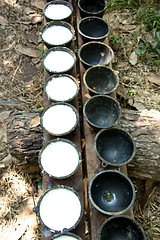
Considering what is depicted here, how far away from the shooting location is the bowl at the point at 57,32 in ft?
9.11

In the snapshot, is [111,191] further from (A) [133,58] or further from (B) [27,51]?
(B) [27,51]

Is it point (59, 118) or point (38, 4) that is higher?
point (38, 4)

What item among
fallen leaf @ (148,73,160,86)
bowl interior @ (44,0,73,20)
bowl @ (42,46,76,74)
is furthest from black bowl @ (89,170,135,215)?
bowl interior @ (44,0,73,20)

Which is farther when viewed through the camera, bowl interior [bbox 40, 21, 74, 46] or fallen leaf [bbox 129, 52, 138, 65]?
fallen leaf [bbox 129, 52, 138, 65]

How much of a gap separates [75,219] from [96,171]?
439 mm

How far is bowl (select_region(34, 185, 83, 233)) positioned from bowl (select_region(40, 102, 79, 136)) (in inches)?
20.2

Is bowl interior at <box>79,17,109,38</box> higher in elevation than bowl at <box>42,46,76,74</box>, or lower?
higher

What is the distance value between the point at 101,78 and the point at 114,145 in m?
0.80

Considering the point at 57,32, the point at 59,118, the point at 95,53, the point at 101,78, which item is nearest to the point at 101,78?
the point at 101,78

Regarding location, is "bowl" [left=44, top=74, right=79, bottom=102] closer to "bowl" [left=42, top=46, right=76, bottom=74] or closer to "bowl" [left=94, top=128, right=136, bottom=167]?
"bowl" [left=42, top=46, right=76, bottom=74]

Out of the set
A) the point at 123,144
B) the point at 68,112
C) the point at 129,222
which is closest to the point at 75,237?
the point at 129,222

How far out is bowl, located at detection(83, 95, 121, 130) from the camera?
228cm

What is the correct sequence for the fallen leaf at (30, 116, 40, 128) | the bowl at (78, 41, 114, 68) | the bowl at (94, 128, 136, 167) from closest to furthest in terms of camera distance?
the bowl at (94, 128, 136, 167), the fallen leaf at (30, 116, 40, 128), the bowl at (78, 41, 114, 68)

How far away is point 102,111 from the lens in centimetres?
236
